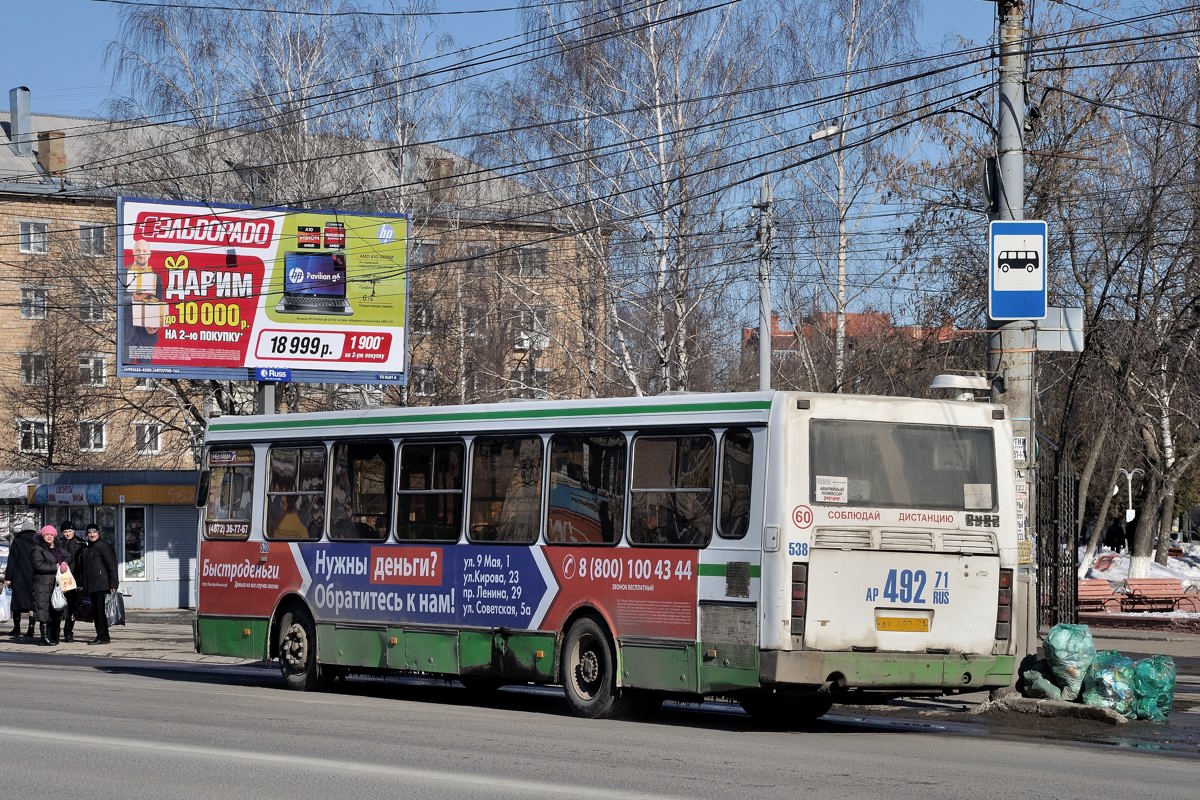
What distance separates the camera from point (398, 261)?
109ft

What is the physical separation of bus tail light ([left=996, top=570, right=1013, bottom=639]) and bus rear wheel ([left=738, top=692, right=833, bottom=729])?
5.32 feet

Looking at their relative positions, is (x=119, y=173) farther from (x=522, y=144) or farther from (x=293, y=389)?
(x=522, y=144)

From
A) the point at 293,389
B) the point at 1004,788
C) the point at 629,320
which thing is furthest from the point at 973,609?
the point at 293,389

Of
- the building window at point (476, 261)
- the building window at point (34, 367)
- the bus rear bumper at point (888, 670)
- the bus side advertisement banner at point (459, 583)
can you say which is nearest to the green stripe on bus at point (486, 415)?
the bus side advertisement banner at point (459, 583)

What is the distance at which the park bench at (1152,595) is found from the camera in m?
29.0

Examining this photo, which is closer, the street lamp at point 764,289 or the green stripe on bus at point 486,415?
the green stripe on bus at point 486,415

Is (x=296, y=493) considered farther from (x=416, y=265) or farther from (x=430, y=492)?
(x=416, y=265)

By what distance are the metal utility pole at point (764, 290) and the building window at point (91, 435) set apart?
22880 millimetres

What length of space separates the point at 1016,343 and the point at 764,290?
10.9 meters

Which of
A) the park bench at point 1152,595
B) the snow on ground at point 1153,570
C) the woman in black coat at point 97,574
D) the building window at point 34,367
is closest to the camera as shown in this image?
the woman in black coat at point 97,574

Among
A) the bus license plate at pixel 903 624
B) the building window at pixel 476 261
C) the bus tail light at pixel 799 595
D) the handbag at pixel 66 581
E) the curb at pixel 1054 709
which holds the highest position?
the building window at pixel 476 261

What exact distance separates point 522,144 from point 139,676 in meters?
19.1

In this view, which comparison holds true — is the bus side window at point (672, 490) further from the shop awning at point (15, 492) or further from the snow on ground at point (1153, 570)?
the shop awning at point (15, 492)

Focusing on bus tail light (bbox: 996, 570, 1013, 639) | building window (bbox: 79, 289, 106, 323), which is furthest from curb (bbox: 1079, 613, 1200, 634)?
building window (bbox: 79, 289, 106, 323)
